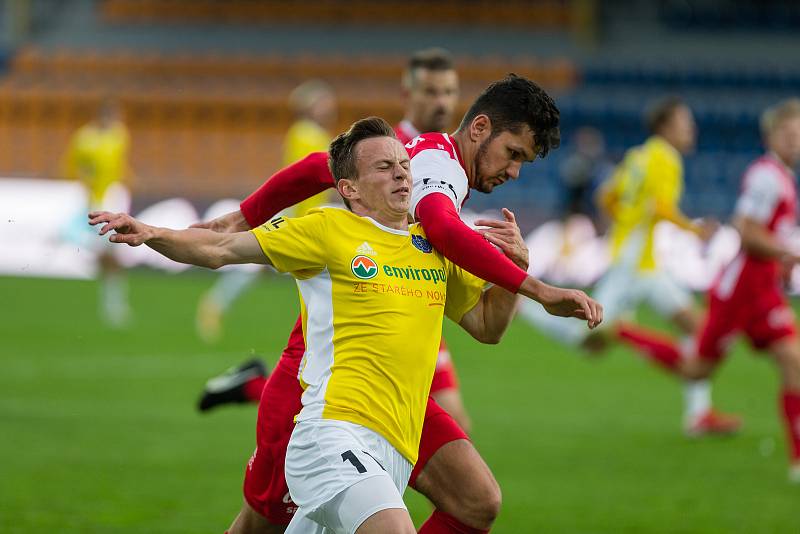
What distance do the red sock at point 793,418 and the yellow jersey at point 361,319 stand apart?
510 cm

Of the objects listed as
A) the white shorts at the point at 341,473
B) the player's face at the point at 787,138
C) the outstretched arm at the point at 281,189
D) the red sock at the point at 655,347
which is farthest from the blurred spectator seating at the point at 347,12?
the white shorts at the point at 341,473

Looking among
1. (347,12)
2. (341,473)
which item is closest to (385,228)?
(341,473)

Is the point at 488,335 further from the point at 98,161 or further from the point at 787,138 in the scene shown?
the point at 98,161

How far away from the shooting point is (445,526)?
514 cm

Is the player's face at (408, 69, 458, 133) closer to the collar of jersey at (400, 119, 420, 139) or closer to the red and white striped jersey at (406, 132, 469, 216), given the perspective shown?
the collar of jersey at (400, 119, 420, 139)

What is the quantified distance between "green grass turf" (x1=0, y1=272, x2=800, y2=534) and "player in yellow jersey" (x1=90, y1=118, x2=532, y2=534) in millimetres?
2870

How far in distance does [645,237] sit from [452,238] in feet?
26.7

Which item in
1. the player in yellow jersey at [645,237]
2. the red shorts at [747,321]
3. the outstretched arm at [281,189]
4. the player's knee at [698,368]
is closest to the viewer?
the outstretched arm at [281,189]

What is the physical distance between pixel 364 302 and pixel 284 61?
28.9 m

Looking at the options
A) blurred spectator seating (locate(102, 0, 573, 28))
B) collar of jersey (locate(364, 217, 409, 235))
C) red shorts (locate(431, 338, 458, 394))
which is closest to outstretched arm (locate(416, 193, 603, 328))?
collar of jersey (locate(364, 217, 409, 235))

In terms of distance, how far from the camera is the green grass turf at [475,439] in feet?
25.3

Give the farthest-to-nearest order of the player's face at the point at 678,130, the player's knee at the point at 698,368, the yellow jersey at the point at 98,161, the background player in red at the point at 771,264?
the yellow jersey at the point at 98,161
the player's face at the point at 678,130
the player's knee at the point at 698,368
the background player in red at the point at 771,264

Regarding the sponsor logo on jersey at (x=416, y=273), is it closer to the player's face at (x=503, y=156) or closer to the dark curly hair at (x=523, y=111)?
the player's face at (x=503, y=156)

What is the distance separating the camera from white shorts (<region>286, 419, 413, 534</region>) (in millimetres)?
4316
